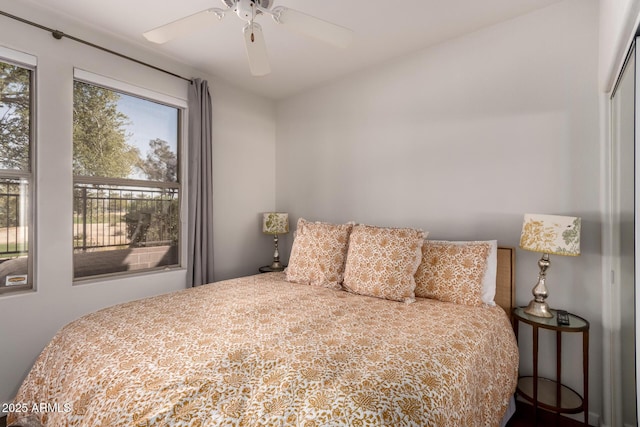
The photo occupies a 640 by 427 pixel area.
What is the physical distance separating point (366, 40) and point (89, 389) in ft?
9.17

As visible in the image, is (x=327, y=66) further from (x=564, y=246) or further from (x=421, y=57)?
(x=564, y=246)

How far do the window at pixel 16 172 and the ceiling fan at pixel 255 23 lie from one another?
3.98 ft

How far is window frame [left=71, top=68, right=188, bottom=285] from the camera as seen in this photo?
7.96 ft

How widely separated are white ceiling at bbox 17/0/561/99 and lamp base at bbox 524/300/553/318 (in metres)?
1.99

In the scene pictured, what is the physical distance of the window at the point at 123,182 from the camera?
2.46m

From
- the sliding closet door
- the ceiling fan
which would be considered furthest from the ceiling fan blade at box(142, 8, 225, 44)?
the sliding closet door

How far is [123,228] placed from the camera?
8.95ft

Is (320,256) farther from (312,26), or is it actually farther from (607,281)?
(607,281)

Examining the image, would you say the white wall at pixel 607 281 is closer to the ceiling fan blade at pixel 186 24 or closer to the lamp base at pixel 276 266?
the ceiling fan blade at pixel 186 24

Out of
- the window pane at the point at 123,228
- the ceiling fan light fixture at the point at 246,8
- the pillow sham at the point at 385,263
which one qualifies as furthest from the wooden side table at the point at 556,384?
the window pane at the point at 123,228

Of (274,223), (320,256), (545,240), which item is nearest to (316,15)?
(320,256)

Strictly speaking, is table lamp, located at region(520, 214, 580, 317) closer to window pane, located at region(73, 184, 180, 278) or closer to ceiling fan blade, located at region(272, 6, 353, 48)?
ceiling fan blade, located at region(272, 6, 353, 48)

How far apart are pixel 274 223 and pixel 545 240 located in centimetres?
244

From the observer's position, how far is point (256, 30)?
66.3 inches
